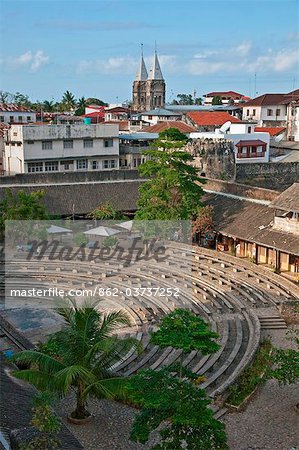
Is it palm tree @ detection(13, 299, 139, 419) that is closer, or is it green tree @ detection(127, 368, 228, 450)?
green tree @ detection(127, 368, 228, 450)

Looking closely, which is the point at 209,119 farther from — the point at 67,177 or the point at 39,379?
the point at 39,379

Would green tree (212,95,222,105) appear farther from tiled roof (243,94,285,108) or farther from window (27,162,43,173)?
window (27,162,43,173)

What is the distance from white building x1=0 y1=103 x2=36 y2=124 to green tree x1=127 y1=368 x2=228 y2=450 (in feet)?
183

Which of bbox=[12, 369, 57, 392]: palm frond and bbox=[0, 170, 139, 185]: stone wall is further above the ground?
bbox=[0, 170, 139, 185]: stone wall

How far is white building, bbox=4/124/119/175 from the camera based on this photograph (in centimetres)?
4366

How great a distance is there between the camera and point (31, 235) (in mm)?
29844

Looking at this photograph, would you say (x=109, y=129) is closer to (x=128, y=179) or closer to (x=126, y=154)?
(x=126, y=154)

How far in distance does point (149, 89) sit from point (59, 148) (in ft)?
159

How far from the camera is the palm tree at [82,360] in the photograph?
14117mm

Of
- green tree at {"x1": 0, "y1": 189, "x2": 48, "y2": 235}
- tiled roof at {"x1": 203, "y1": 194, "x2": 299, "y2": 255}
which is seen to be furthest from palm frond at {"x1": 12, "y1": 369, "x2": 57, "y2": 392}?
green tree at {"x1": 0, "y1": 189, "x2": 48, "y2": 235}

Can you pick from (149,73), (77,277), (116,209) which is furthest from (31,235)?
(149,73)

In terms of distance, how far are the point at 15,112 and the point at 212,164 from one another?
31.3 meters

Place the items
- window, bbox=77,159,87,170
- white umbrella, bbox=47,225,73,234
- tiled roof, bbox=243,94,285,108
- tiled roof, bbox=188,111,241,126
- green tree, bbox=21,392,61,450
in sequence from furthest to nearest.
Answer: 1. tiled roof, bbox=243,94,285,108
2. tiled roof, bbox=188,111,241,126
3. window, bbox=77,159,87,170
4. white umbrella, bbox=47,225,73,234
5. green tree, bbox=21,392,61,450

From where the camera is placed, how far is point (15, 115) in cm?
6431
